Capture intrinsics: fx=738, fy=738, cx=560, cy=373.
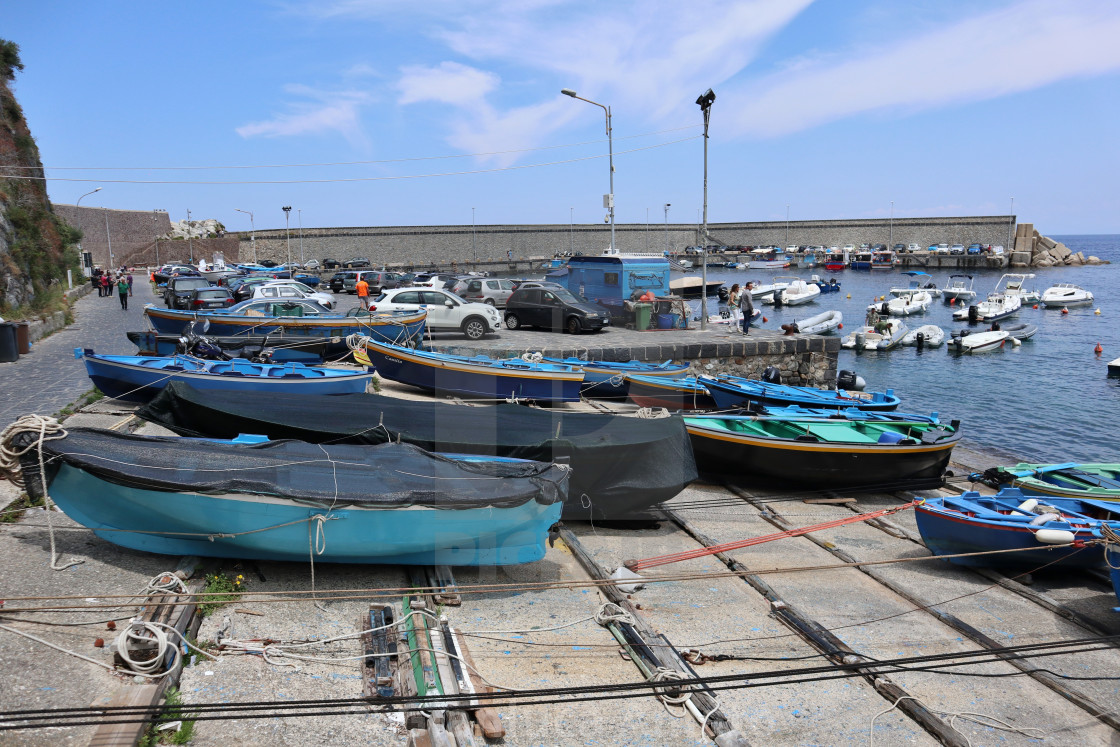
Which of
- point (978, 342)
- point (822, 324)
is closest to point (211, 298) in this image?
point (822, 324)

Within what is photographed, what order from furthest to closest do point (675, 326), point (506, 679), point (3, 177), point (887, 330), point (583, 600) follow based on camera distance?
point (887, 330), point (3, 177), point (675, 326), point (583, 600), point (506, 679)

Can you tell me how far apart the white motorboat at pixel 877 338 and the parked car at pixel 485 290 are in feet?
53.6

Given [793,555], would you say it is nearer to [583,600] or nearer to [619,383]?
[583,600]

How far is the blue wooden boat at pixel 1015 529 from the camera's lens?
8719 mm

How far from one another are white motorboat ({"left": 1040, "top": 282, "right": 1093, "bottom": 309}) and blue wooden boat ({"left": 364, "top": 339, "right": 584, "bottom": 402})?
51303 mm

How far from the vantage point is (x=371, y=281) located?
3788 cm

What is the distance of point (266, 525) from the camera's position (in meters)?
6.82

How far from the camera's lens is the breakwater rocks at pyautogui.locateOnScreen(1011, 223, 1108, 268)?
305 feet

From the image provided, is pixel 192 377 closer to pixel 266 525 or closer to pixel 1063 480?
pixel 266 525

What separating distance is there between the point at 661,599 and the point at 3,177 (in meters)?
31.2

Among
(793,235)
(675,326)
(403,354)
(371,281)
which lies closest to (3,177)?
(371,281)

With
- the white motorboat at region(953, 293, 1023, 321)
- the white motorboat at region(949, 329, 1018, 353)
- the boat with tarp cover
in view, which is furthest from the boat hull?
the white motorboat at region(953, 293, 1023, 321)

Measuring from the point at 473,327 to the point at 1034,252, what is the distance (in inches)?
4055

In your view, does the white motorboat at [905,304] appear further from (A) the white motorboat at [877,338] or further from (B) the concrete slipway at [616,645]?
(B) the concrete slipway at [616,645]
